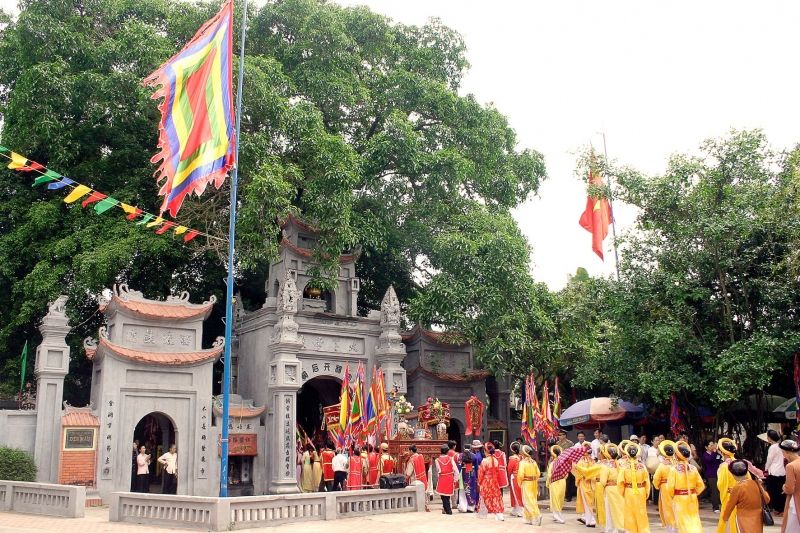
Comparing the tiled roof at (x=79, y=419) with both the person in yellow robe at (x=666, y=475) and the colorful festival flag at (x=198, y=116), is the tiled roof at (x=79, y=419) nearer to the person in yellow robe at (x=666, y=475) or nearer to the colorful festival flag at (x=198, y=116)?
the colorful festival flag at (x=198, y=116)

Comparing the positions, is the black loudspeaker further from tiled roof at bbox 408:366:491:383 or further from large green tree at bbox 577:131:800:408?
tiled roof at bbox 408:366:491:383

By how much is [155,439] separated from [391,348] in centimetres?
814

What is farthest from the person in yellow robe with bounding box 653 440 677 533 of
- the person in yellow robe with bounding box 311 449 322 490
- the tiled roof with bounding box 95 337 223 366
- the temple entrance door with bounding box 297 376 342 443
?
the temple entrance door with bounding box 297 376 342 443

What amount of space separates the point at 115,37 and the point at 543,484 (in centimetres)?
2075

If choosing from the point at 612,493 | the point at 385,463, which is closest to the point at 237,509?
the point at 612,493

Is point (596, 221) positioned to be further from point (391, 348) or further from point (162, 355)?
point (162, 355)

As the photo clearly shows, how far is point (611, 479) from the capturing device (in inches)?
577

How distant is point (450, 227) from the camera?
88.9 ft

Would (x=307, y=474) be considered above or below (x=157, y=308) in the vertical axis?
below

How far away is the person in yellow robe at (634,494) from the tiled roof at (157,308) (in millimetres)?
13668

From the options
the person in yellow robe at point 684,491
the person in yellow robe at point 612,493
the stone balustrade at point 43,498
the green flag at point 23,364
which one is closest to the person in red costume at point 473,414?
the person in yellow robe at point 612,493

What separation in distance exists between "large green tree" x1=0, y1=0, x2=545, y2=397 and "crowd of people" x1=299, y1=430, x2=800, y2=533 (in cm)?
638

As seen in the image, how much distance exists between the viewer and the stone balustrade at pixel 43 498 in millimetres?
15539

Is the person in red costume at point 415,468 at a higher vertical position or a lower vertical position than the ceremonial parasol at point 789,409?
lower
